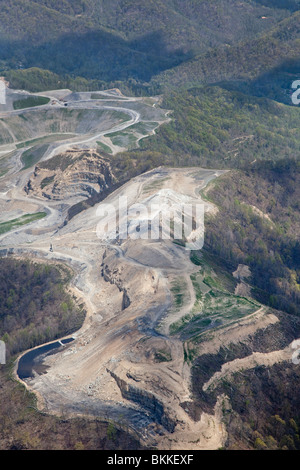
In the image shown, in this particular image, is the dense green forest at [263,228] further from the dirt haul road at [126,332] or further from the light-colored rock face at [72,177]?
the light-colored rock face at [72,177]

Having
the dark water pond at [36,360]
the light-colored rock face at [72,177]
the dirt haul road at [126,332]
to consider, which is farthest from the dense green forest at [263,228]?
the dark water pond at [36,360]

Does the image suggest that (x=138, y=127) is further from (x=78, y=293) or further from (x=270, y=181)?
(x=78, y=293)

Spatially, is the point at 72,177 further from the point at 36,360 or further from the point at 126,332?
the point at 126,332

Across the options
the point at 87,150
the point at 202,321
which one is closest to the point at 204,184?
the point at 87,150

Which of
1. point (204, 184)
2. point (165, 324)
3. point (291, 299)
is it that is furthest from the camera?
point (204, 184)

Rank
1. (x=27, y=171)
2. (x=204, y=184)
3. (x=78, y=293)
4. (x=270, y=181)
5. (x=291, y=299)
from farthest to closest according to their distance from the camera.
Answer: (x=27, y=171)
(x=270, y=181)
(x=204, y=184)
(x=291, y=299)
(x=78, y=293)

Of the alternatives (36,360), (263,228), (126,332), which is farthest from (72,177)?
(126,332)

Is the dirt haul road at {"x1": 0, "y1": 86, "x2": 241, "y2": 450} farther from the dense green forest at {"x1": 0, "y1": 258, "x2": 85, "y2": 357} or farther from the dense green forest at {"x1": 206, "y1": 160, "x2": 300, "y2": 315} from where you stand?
the dense green forest at {"x1": 206, "y1": 160, "x2": 300, "y2": 315}
